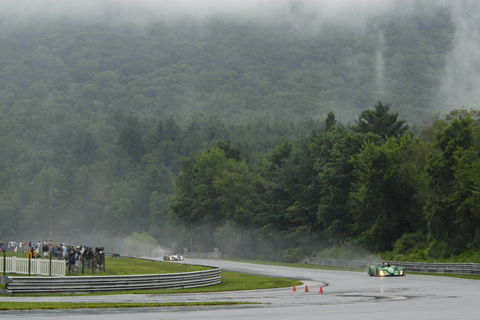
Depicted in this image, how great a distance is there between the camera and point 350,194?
216 feet

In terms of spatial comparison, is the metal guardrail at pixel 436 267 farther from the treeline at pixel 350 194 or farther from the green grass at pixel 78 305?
the green grass at pixel 78 305

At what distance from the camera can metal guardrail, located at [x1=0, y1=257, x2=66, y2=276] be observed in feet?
95.8

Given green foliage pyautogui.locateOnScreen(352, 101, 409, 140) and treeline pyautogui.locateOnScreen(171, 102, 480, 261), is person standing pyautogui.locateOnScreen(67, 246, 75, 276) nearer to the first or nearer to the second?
treeline pyautogui.locateOnScreen(171, 102, 480, 261)

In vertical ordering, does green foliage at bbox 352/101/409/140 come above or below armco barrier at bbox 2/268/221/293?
above

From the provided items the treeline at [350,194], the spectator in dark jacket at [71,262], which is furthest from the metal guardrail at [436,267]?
the spectator in dark jacket at [71,262]

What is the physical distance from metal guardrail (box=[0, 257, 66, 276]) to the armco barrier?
2600 mm

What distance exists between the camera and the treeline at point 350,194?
167ft

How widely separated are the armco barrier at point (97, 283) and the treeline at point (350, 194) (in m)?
26.9

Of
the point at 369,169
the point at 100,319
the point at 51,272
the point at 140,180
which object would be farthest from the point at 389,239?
the point at 140,180

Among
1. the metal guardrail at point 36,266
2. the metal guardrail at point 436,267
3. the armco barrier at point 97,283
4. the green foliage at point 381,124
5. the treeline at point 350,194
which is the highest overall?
the green foliage at point 381,124

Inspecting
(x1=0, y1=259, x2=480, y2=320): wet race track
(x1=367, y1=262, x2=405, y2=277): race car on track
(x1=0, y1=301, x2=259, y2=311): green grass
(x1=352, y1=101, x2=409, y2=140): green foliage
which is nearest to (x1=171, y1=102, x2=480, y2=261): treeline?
(x1=352, y1=101, x2=409, y2=140): green foliage

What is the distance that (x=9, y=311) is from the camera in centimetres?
1875

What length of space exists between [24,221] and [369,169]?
139 metres

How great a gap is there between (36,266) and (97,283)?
541cm
